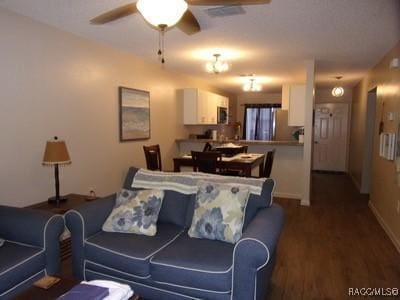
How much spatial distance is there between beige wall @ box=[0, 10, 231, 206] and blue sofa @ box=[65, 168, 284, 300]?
3.29 feet

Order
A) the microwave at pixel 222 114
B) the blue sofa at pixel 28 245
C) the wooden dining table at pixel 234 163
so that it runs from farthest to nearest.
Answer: the microwave at pixel 222 114
the wooden dining table at pixel 234 163
the blue sofa at pixel 28 245

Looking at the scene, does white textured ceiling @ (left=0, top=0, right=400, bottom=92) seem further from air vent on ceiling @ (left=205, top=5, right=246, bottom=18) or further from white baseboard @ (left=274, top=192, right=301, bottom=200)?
white baseboard @ (left=274, top=192, right=301, bottom=200)

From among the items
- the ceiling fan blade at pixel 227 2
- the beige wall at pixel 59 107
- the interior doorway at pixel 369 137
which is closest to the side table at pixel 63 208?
the beige wall at pixel 59 107

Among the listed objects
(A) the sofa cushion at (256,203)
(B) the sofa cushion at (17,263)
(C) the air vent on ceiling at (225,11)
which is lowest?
(B) the sofa cushion at (17,263)

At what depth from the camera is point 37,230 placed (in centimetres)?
214

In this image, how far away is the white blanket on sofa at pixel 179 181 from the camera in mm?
2549

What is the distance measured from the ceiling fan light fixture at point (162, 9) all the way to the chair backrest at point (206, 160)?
88.2 inches

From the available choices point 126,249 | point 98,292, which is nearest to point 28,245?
point 126,249

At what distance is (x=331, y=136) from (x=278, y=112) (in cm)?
167

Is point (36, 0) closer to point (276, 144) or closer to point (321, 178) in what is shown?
point (276, 144)

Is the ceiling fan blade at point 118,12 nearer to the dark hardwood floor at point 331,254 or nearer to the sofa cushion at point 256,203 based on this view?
the sofa cushion at point 256,203

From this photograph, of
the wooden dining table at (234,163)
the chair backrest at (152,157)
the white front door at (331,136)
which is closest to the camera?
the wooden dining table at (234,163)

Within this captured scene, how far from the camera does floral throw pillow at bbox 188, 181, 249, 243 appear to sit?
218cm

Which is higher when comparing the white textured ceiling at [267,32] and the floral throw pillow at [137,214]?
the white textured ceiling at [267,32]
